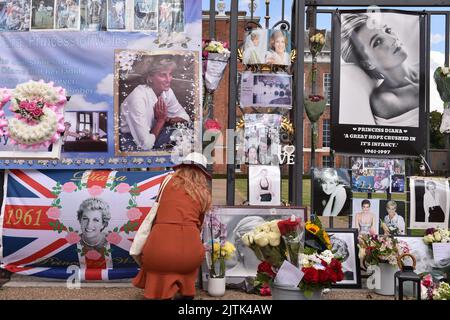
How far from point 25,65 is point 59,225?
170cm

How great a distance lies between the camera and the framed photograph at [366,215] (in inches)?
234

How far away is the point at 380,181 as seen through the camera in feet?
19.7

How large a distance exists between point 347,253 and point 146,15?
3.22 m

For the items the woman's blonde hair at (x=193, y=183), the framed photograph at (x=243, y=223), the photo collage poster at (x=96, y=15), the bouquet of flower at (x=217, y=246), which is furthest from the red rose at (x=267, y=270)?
the photo collage poster at (x=96, y=15)

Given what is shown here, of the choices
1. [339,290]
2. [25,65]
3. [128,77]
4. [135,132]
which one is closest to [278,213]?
[339,290]

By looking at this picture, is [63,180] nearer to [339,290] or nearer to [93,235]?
[93,235]

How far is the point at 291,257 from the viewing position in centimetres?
423

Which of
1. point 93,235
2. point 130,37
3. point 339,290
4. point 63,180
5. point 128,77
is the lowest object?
point 339,290

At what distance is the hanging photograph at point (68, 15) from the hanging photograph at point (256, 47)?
1.79 metres

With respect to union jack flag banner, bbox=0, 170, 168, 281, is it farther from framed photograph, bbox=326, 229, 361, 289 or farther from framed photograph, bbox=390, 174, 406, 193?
framed photograph, bbox=390, 174, 406, 193

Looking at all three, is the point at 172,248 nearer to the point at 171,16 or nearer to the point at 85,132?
the point at 85,132

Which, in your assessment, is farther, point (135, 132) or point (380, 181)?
point (380, 181)

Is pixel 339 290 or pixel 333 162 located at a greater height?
pixel 333 162

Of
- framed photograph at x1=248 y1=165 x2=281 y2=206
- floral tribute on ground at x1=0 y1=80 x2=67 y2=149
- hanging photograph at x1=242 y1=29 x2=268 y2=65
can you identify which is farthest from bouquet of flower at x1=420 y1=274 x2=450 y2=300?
floral tribute on ground at x1=0 y1=80 x2=67 y2=149
